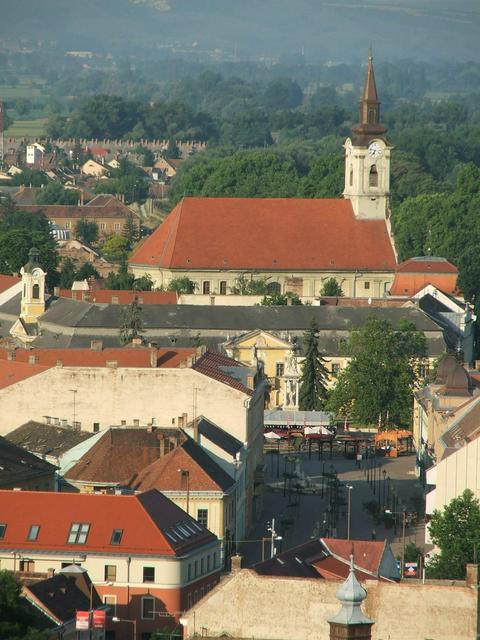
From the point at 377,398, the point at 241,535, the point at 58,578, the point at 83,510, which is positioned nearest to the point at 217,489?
the point at 241,535

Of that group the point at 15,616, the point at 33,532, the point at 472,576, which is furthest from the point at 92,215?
the point at 15,616

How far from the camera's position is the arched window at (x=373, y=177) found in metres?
131

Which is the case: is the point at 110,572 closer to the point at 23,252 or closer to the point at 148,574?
the point at 148,574

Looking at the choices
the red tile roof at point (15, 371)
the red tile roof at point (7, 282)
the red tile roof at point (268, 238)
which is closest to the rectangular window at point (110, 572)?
the red tile roof at point (15, 371)

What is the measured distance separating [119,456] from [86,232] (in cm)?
11700

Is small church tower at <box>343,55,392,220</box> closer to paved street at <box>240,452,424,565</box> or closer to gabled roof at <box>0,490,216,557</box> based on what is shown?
paved street at <box>240,452,424,565</box>

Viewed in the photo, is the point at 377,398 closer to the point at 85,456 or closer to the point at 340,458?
the point at 340,458

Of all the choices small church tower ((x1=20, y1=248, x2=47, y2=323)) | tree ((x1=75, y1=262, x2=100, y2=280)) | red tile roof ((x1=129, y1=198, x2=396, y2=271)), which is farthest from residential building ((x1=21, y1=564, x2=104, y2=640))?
tree ((x1=75, y1=262, x2=100, y2=280))

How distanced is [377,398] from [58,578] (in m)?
Result: 42.8

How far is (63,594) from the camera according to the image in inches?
2146

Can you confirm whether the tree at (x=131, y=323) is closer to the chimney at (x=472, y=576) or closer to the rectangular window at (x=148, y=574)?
the rectangular window at (x=148, y=574)

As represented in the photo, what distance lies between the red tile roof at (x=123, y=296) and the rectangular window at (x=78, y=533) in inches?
2182

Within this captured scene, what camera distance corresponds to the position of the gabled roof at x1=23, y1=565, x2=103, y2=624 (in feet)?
173

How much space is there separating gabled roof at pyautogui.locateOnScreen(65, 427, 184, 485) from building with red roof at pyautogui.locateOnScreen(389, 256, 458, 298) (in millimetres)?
53224
